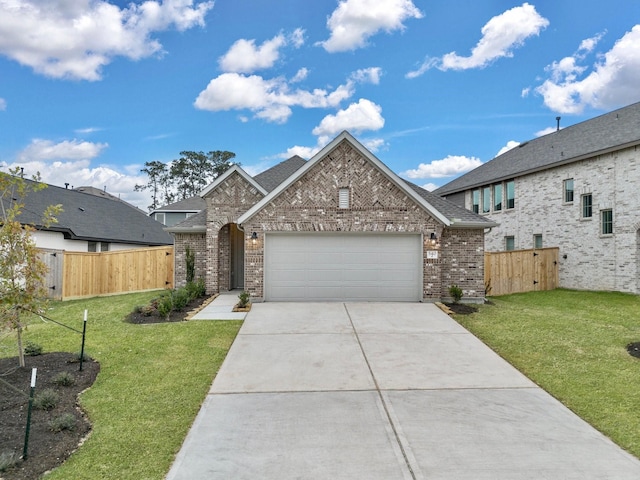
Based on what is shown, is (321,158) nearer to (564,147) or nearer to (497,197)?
(564,147)

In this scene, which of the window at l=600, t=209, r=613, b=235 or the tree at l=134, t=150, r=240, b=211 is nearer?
the window at l=600, t=209, r=613, b=235

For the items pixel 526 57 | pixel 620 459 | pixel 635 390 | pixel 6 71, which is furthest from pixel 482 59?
pixel 6 71

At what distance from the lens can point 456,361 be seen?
700 cm

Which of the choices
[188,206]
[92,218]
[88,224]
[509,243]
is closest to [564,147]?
[509,243]

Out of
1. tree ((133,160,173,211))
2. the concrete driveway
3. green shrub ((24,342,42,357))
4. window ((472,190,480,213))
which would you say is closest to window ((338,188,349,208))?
the concrete driveway

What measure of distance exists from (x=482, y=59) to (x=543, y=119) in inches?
406

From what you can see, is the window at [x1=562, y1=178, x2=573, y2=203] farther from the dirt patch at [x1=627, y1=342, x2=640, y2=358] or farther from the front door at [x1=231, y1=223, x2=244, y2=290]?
the front door at [x1=231, y1=223, x2=244, y2=290]

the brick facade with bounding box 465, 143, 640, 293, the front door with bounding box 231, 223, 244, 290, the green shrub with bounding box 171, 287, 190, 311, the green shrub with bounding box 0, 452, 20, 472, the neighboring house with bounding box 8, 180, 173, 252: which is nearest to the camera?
the green shrub with bounding box 0, 452, 20, 472

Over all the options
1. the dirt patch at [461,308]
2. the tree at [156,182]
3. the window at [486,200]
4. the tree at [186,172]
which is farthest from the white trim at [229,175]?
the tree at [156,182]

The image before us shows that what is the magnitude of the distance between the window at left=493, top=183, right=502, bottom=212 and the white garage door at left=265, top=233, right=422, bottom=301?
41.4 feet

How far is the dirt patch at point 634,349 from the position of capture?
7354 millimetres

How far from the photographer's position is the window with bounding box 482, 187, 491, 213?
23.3 meters

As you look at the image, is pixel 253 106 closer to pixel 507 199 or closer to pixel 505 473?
pixel 507 199

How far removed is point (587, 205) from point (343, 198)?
1256 cm
